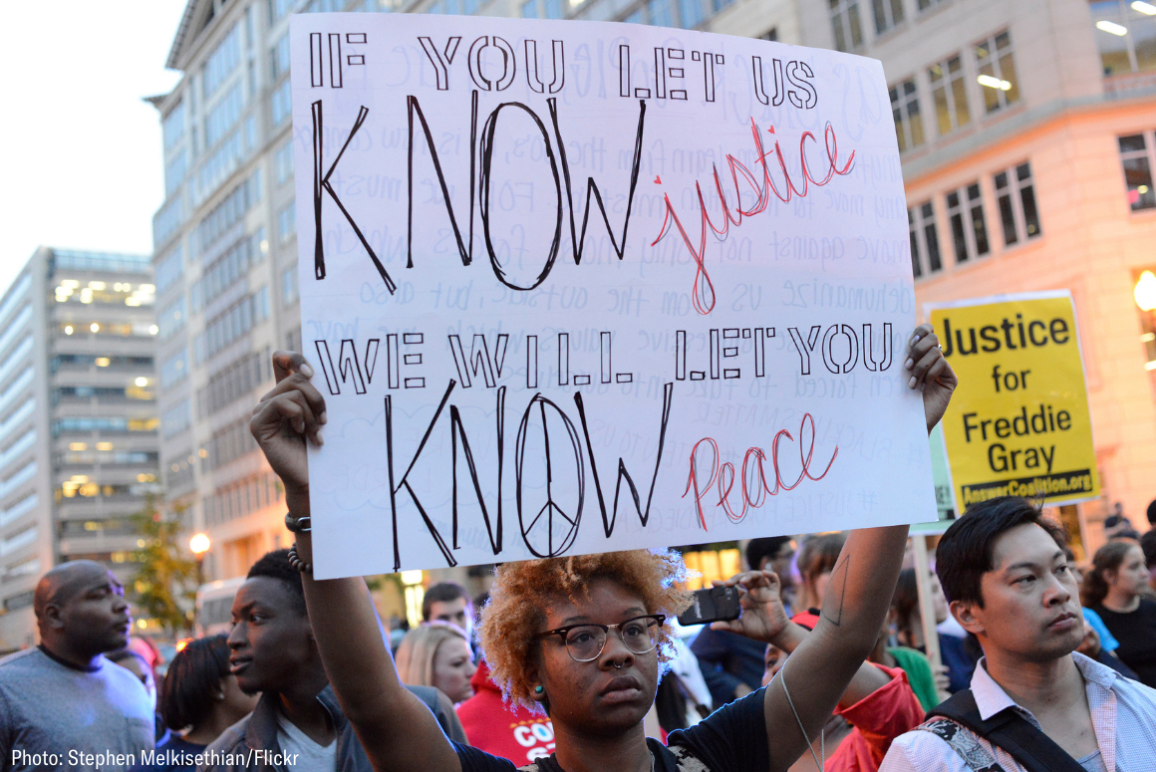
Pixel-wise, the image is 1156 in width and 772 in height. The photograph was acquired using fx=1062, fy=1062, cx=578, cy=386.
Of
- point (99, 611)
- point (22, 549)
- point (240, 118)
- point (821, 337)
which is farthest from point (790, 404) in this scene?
point (22, 549)

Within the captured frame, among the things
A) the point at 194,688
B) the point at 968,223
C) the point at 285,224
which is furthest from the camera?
the point at 285,224

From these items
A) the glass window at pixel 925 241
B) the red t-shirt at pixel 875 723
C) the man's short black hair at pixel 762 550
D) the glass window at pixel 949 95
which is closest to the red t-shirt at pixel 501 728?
the red t-shirt at pixel 875 723

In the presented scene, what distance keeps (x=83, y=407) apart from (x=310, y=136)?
109 m

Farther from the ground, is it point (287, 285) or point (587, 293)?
point (287, 285)

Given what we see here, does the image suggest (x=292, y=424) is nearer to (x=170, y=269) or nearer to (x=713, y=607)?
(x=713, y=607)

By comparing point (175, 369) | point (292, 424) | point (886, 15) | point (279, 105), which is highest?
point (279, 105)

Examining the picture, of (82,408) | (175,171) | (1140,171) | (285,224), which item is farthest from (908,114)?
(82,408)

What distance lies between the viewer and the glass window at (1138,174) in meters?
21.9

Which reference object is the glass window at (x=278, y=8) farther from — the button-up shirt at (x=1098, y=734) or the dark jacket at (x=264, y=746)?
the button-up shirt at (x=1098, y=734)

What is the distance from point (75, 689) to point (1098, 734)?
4.11 meters

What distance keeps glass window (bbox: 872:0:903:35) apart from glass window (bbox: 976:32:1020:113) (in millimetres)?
2619

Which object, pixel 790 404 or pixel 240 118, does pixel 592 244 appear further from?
pixel 240 118

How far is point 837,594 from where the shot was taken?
288cm

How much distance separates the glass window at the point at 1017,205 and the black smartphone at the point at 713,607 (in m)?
21.8
